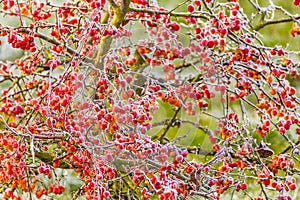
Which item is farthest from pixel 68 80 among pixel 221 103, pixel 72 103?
pixel 221 103

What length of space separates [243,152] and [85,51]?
0.39m

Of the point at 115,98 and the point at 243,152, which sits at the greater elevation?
the point at 115,98

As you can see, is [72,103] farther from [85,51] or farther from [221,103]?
[221,103]

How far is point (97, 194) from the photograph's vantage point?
0.88 meters

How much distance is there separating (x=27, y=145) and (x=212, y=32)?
43 cm

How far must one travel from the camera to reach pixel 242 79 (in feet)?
3.40

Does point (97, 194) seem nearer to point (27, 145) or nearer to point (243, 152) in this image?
point (27, 145)

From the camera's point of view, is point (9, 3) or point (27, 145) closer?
point (27, 145)

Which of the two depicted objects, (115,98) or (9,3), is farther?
(9,3)

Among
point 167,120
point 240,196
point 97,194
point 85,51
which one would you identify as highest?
point 85,51

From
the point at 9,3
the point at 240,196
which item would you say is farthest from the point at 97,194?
the point at 240,196

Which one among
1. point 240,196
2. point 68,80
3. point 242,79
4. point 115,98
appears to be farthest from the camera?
point 240,196

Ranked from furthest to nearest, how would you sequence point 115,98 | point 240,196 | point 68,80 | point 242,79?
point 240,196 < point 242,79 < point 68,80 < point 115,98

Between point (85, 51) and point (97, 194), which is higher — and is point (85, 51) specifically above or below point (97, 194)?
above
